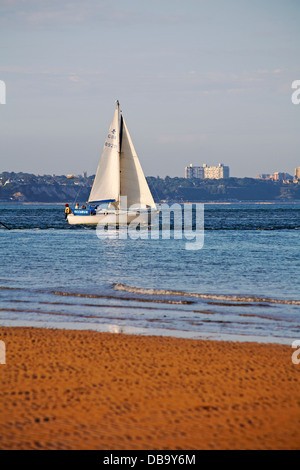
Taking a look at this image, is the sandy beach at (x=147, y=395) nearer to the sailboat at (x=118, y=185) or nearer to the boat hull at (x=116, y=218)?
the boat hull at (x=116, y=218)

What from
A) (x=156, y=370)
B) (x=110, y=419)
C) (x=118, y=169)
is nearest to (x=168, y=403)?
(x=110, y=419)

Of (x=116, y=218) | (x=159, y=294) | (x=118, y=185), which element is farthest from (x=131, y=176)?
(x=159, y=294)

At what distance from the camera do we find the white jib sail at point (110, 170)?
58.2m

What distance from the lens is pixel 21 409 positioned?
7141 millimetres

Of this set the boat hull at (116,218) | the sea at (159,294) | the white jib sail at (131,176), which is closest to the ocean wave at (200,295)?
the sea at (159,294)

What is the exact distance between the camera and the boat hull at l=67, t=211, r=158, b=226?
5766cm

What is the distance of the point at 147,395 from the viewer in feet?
25.5

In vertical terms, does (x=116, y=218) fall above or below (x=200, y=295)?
above

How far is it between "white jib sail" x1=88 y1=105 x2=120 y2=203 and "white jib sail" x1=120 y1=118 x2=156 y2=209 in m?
0.78

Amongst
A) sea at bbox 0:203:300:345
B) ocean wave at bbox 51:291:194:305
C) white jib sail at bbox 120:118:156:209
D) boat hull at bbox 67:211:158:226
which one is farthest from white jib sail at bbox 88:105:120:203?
ocean wave at bbox 51:291:194:305

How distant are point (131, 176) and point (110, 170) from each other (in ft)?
7.95

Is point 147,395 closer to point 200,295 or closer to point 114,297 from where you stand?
point 114,297

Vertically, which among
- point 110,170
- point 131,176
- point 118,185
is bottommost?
point 118,185
